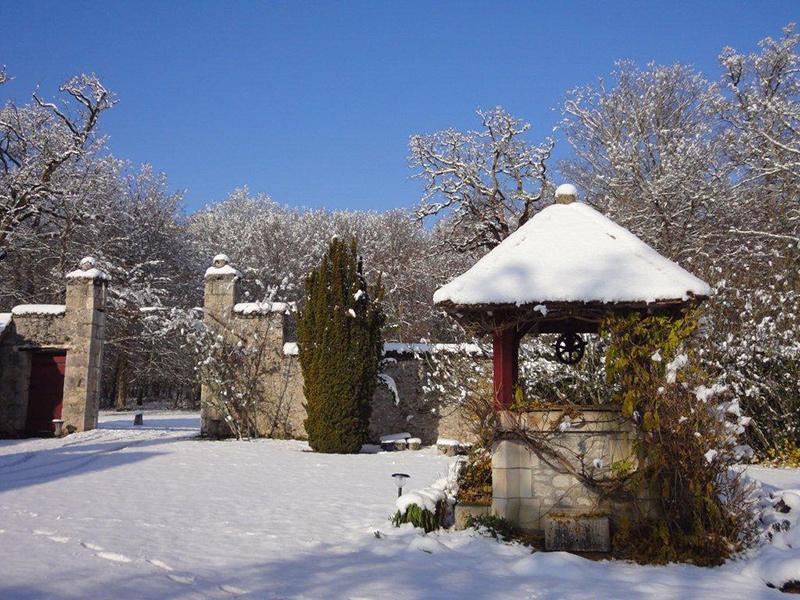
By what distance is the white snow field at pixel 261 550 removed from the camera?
4.89 m

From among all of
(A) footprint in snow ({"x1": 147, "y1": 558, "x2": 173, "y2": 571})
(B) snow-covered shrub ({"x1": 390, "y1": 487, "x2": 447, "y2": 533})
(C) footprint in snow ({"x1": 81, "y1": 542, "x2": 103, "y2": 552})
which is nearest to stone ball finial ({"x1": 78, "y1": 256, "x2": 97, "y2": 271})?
(C) footprint in snow ({"x1": 81, "y1": 542, "x2": 103, "y2": 552})

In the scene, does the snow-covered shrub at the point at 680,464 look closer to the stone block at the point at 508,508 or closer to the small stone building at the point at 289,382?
the stone block at the point at 508,508

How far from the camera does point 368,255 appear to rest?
32.3 metres

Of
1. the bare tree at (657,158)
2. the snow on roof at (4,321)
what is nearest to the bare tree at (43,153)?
the snow on roof at (4,321)

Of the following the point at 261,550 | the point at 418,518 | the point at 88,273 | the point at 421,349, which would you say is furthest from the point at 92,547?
the point at 88,273

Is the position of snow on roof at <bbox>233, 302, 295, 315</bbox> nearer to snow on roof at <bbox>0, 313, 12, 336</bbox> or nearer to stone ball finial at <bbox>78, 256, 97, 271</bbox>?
stone ball finial at <bbox>78, 256, 97, 271</bbox>

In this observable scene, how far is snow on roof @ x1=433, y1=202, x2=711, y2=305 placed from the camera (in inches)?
249

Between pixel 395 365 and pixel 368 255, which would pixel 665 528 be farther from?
→ pixel 368 255

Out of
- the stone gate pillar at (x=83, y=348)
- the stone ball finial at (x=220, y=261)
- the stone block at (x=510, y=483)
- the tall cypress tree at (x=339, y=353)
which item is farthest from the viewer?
the stone ball finial at (x=220, y=261)

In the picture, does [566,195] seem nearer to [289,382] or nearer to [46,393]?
[289,382]

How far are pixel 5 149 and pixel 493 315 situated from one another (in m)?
20.5

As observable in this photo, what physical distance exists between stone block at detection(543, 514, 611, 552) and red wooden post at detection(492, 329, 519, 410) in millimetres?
1234

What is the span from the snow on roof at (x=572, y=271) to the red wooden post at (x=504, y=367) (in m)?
0.56

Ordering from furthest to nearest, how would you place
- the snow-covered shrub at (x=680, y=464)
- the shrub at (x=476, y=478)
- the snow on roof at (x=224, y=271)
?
the snow on roof at (x=224, y=271) → the shrub at (x=476, y=478) → the snow-covered shrub at (x=680, y=464)
